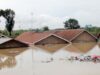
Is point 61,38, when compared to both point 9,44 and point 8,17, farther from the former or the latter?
point 8,17

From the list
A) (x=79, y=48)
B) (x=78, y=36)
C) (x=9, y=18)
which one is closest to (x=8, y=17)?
(x=9, y=18)

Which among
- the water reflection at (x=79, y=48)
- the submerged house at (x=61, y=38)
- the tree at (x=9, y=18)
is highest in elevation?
the tree at (x=9, y=18)

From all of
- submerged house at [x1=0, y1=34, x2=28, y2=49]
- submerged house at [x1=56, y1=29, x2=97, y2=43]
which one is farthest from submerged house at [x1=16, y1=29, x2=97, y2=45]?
Answer: submerged house at [x1=0, y1=34, x2=28, y2=49]

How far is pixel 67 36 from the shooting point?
53.6 ft

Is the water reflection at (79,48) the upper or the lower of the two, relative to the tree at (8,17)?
lower

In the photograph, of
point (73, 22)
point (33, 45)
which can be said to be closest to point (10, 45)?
point (33, 45)

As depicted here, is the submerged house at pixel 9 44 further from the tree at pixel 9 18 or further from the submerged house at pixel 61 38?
the tree at pixel 9 18

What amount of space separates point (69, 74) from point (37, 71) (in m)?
0.92

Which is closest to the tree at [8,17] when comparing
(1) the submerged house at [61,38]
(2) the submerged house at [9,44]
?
(1) the submerged house at [61,38]

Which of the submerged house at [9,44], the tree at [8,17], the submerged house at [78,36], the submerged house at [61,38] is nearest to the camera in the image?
the submerged house at [9,44]

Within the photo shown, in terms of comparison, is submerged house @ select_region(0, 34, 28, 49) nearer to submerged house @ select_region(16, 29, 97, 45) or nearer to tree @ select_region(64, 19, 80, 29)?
submerged house @ select_region(16, 29, 97, 45)

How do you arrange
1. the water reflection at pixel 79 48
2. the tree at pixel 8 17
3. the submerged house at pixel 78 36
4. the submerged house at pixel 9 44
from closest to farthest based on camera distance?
the water reflection at pixel 79 48
the submerged house at pixel 9 44
the submerged house at pixel 78 36
the tree at pixel 8 17

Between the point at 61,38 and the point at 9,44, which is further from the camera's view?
the point at 61,38

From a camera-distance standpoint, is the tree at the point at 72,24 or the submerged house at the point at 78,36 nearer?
the submerged house at the point at 78,36
